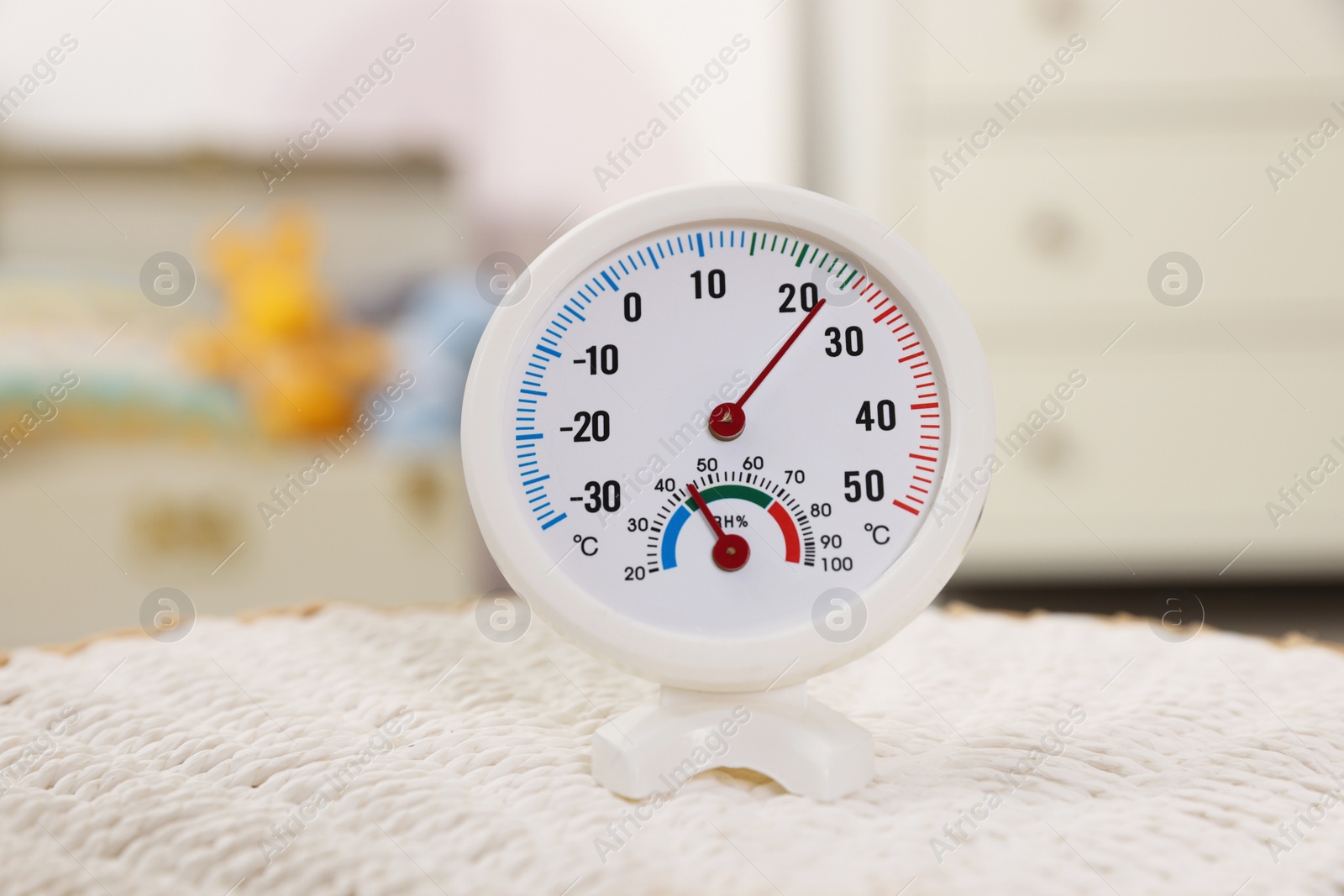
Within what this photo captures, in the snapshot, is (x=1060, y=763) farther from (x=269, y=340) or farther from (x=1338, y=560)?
(x=269, y=340)

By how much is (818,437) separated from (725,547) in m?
0.09

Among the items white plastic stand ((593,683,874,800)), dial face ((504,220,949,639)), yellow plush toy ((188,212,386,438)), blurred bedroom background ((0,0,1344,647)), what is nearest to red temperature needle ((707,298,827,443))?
dial face ((504,220,949,639))

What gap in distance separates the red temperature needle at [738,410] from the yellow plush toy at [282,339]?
1.47 meters

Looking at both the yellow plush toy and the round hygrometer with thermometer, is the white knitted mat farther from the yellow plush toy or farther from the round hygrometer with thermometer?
the yellow plush toy

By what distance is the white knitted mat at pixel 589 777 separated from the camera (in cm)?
52

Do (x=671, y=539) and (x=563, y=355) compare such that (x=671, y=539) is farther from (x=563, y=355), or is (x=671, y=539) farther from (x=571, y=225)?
(x=571, y=225)

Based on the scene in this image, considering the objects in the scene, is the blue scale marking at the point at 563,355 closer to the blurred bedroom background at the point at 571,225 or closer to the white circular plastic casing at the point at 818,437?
the white circular plastic casing at the point at 818,437

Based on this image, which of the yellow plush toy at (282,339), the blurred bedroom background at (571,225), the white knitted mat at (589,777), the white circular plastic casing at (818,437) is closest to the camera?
Result: the white knitted mat at (589,777)

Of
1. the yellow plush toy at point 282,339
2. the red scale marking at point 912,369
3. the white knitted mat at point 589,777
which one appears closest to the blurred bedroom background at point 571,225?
the yellow plush toy at point 282,339

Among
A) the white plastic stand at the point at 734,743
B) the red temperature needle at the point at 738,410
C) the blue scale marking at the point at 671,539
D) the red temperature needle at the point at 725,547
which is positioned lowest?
the white plastic stand at the point at 734,743

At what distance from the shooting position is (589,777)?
639mm

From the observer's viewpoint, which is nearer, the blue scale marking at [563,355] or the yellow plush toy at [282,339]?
the blue scale marking at [563,355]

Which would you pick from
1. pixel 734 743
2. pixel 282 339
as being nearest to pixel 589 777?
pixel 734 743

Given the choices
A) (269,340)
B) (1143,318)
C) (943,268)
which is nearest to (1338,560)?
(1143,318)
